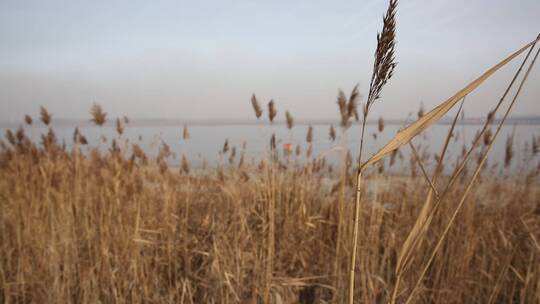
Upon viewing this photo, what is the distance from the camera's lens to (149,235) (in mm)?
2428

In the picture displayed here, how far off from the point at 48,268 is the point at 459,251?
2.45 meters

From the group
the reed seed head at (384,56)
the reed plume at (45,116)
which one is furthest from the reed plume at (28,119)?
the reed seed head at (384,56)

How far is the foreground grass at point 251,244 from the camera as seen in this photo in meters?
1.84

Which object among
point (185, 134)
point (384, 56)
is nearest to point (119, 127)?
point (185, 134)

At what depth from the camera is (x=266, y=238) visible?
2.40m

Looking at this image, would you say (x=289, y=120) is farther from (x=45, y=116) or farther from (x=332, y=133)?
(x=45, y=116)

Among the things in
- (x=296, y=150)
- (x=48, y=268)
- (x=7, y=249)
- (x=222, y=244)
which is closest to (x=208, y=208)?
(x=222, y=244)

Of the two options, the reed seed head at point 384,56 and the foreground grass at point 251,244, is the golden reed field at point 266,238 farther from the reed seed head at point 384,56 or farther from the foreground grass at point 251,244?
the reed seed head at point 384,56

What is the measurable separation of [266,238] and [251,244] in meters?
0.14

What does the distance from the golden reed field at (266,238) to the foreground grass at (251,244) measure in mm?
13

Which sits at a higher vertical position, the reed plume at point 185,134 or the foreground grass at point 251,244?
the reed plume at point 185,134

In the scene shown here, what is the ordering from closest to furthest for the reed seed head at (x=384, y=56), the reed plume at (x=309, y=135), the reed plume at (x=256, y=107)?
the reed seed head at (x=384, y=56)
the reed plume at (x=256, y=107)
the reed plume at (x=309, y=135)

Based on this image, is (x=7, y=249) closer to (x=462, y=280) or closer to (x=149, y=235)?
(x=149, y=235)

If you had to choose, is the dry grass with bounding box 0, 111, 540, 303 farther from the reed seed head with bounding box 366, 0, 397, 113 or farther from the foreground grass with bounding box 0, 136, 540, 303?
the reed seed head with bounding box 366, 0, 397, 113
